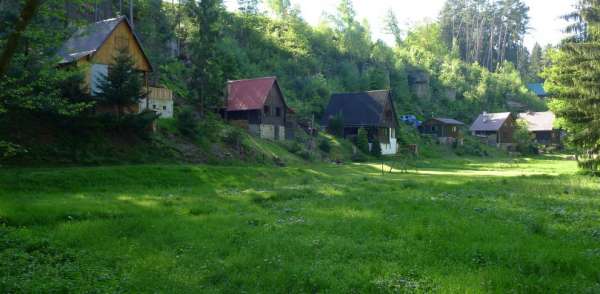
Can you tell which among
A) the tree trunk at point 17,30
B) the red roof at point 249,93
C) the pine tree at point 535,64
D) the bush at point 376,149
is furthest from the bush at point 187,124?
the pine tree at point 535,64

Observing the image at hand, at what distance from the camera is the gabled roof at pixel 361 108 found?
61141mm

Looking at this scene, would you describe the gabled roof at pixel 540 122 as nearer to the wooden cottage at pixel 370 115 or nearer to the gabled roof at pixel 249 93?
the wooden cottage at pixel 370 115

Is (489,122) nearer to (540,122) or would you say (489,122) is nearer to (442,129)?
(540,122)

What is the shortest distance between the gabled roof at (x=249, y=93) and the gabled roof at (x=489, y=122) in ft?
165

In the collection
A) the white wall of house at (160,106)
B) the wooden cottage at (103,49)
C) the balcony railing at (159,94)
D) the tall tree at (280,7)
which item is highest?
the tall tree at (280,7)

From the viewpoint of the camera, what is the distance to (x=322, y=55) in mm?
89625

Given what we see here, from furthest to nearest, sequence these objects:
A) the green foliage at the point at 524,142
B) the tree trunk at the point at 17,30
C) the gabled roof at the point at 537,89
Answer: the gabled roof at the point at 537,89, the green foliage at the point at 524,142, the tree trunk at the point at 17,30

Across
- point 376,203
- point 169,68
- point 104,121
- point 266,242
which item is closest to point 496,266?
point 266,242

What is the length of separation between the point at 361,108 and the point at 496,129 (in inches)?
1361

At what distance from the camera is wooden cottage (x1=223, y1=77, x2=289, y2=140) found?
165ft

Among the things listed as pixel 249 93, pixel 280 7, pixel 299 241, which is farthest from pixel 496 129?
pixel 299 241

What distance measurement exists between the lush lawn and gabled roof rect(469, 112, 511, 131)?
223ft

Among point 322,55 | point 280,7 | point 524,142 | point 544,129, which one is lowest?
point 524,142

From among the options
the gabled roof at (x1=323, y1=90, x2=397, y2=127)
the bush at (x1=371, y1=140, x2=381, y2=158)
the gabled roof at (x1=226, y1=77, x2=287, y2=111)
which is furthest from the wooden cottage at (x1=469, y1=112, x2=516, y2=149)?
the gabled roof at (x1=226, y1=77, x2=287, y2=111)
